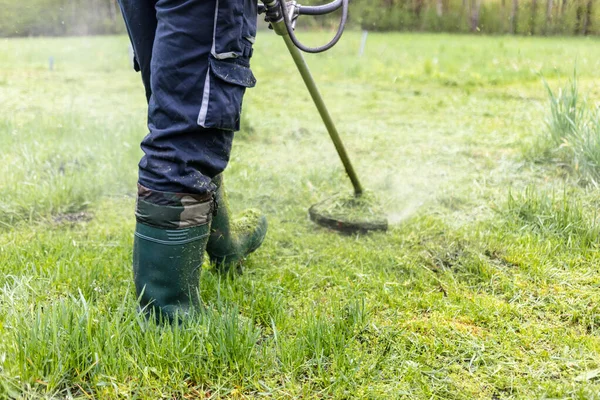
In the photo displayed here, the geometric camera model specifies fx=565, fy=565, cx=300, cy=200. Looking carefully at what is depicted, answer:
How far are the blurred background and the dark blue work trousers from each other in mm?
2965

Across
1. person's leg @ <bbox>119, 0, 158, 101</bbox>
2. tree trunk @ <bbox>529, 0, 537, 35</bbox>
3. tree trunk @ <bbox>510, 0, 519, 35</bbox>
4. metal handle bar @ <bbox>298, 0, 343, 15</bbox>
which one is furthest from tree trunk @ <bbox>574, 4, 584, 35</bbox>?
person's leg @ <bbox>119, 0, 158, 101</bbox>

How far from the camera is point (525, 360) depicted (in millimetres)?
1582

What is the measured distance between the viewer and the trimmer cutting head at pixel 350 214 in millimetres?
2572

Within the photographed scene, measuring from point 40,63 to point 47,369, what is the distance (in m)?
6.16

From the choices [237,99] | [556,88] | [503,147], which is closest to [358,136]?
[503,147]

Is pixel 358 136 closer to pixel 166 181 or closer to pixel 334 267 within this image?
pixel 334 267

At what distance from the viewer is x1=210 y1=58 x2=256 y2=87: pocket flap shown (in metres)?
1.42

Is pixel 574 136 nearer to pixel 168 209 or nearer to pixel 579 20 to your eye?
pixel 579 20

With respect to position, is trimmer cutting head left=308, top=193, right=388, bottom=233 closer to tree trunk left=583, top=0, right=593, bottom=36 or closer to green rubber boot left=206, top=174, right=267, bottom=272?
green rubber boot left=206, top=174, right=267, bottom=272

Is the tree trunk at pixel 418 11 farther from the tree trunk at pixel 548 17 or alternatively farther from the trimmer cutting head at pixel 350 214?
the trimmer cutting head at pixel 350 214

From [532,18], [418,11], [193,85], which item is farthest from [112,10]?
[193,85]

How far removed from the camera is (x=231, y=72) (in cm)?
145

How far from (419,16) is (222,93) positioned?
16.1ft

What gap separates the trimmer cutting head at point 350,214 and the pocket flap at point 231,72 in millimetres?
1189
